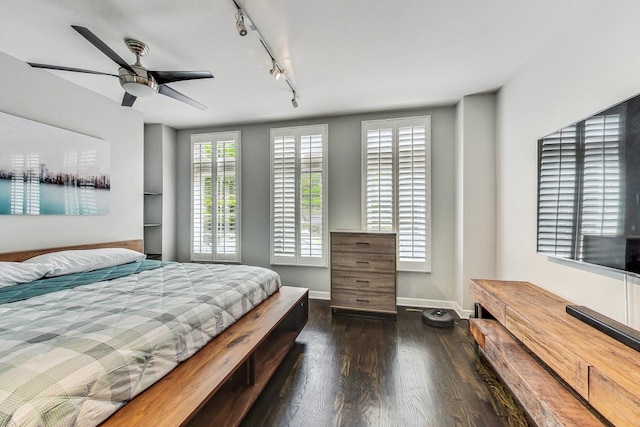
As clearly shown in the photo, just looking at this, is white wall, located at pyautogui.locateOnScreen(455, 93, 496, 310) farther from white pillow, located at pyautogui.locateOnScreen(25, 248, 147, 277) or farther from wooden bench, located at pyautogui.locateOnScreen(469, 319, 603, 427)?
white pillow, located at pyautogui.locateOnScreen(25, 248, 147, 277)

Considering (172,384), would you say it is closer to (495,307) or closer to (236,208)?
(495,307)

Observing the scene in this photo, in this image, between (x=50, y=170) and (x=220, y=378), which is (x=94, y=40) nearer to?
(x=50, y=170)

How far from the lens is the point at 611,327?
1315 mm

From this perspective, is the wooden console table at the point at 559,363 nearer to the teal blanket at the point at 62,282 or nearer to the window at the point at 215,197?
the teal blanket at the point at 62,282

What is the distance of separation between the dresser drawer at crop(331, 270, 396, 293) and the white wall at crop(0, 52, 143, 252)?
279 centimetres

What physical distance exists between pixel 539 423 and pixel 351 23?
2623mm

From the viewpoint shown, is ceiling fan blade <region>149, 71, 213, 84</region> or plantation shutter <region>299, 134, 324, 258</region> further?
plantation shutter <region>299, 134, 324, 258</region>

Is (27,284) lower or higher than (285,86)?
lower

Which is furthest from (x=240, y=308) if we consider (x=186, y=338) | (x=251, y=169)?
(x=251, y=169)

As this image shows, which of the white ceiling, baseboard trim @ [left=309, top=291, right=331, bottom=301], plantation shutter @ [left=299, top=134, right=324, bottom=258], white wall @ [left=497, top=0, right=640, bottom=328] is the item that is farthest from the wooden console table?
plantation shutter @ [left=299, top=134, right=324, bottom=258]

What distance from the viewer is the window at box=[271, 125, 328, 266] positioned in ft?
Answer: 12.7

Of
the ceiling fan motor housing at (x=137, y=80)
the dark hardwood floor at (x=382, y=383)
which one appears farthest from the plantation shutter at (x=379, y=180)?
the ceiling fan motor housing at (x=137, y=80)

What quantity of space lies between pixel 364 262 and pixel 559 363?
2073mm

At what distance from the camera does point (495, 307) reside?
199cm
